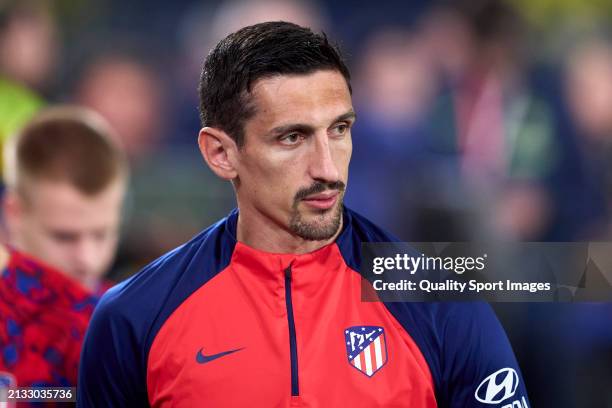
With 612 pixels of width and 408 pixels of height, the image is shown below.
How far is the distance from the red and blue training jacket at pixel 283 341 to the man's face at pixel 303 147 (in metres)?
0.11

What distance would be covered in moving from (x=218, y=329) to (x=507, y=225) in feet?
6.36

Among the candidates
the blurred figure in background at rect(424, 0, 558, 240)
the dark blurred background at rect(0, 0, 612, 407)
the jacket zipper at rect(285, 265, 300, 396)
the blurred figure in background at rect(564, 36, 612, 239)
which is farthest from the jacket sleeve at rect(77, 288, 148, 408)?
the blurred figure in background at rect(564, 36, 612, 239)

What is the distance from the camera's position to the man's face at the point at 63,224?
2893 mm

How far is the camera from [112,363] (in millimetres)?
2123

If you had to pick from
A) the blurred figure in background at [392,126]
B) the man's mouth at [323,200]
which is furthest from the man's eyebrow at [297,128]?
the blurred figure in background at [392,126]

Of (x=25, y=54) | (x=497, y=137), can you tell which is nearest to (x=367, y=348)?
(x=497, y=137)

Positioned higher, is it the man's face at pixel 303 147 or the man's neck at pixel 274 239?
the man's face at pixel 303 147

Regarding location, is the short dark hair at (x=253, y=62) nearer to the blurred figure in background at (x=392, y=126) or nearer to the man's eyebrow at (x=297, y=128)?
the man's eyebrow at (x=297, y=128)

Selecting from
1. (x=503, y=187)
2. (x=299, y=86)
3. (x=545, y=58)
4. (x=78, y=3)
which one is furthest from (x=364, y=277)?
(x=78, y=3)

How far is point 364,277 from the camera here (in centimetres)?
213

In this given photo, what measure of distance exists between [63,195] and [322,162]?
120cm

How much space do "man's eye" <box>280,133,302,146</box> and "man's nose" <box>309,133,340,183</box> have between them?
41mm

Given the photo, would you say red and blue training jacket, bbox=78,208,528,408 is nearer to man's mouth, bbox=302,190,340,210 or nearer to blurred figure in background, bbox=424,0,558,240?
man's mouth, bbox=302,190,340,210

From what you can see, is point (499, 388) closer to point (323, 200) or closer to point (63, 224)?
point (323, 200)
